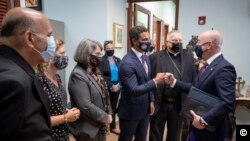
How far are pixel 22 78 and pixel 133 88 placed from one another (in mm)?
1283

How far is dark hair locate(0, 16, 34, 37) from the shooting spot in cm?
91

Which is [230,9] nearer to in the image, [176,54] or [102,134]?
[176,54]

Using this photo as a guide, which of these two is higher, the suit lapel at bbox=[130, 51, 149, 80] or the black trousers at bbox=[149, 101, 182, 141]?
the suit lapel at bbox=[130, 51, 149, 80]

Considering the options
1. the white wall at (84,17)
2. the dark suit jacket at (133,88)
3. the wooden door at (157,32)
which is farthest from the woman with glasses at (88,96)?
the wooden door at (157,32)

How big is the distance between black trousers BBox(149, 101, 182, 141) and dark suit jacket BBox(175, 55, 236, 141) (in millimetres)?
556

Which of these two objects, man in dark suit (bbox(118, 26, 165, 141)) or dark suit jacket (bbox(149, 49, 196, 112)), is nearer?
man in dark suit (bbox(118, 26, 165, 141))

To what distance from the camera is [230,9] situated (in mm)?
3646

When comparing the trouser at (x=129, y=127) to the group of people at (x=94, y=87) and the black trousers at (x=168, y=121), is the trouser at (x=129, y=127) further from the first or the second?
the black trousers at (x=168, y=121)

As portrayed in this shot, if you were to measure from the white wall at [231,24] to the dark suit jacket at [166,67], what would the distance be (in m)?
1.58

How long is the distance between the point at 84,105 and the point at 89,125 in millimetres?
180

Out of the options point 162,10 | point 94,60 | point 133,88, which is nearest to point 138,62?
point 133,88

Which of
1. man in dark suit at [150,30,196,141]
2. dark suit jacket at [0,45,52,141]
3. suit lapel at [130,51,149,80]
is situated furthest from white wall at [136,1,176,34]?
dark suit jacket at [0,45,52,141]

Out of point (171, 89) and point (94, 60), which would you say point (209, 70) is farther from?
point (94, 60)

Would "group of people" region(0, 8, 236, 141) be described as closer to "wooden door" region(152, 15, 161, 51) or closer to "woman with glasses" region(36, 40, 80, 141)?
"woman with glasses" region(36, 40, 80, 141)
